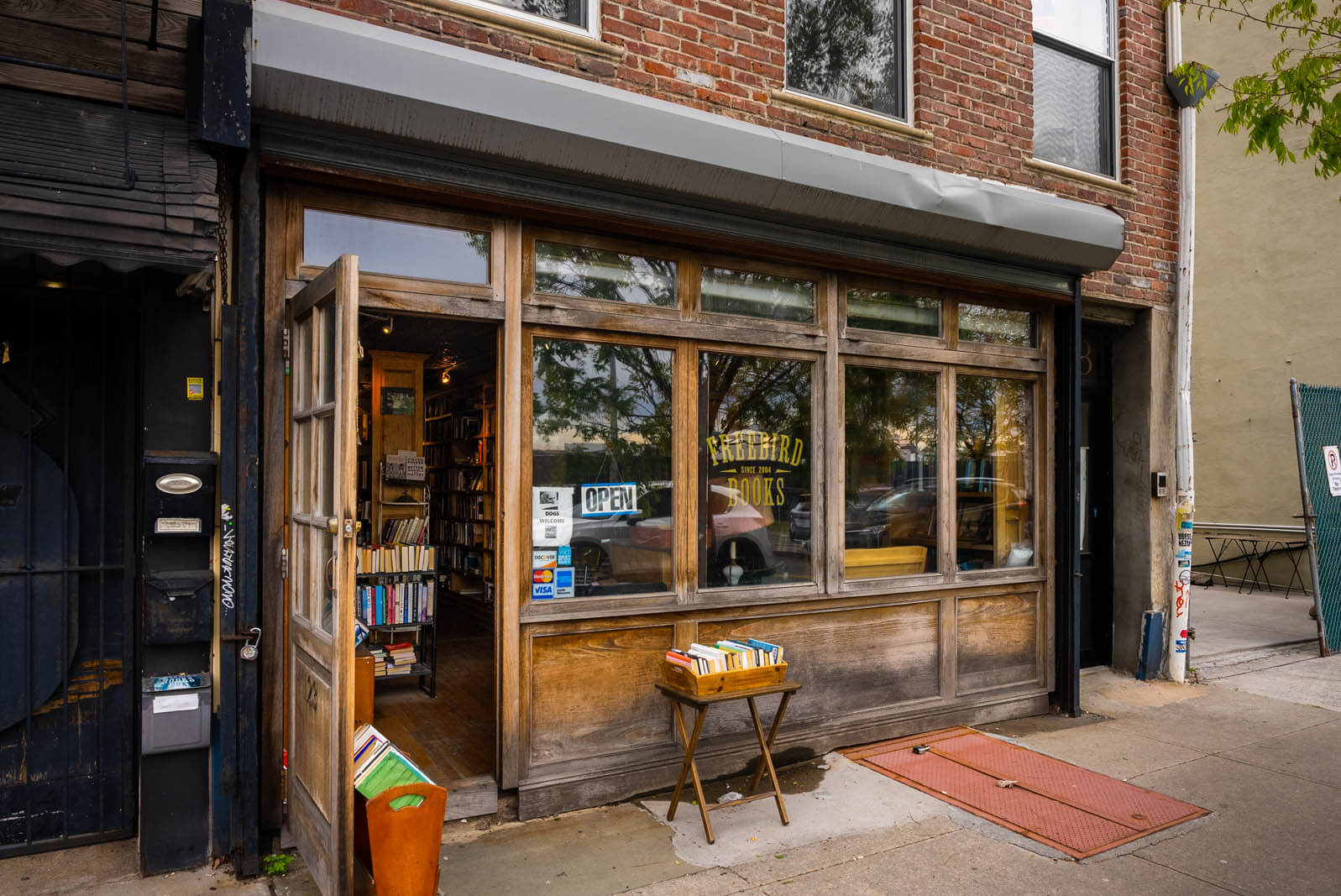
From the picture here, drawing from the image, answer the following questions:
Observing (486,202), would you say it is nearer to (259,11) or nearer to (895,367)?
(259,11)

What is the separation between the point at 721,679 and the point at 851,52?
455 centimetres

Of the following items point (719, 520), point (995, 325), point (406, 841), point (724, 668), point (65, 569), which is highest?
point (995, 325)

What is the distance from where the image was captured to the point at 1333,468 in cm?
902

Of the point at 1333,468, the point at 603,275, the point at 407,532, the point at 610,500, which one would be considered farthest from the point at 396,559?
the point at 1333,468

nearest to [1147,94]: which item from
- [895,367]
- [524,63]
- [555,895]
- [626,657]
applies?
[895,367]

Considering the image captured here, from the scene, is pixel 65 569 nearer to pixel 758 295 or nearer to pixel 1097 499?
pixel 758 295

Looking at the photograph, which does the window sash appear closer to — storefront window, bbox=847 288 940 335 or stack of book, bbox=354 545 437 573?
storefront window, bbox=847 288 940 335

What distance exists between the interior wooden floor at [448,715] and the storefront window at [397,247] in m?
2.76

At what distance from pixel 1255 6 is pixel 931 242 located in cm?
1102

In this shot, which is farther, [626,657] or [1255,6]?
[1255,6]

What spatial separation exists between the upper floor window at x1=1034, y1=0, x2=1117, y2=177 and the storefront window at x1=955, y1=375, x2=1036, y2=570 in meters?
2.13

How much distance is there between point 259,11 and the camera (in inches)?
147

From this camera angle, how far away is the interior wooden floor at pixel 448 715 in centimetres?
532

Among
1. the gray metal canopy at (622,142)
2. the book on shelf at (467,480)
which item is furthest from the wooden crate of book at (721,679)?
the book on shelf at (467,480)
